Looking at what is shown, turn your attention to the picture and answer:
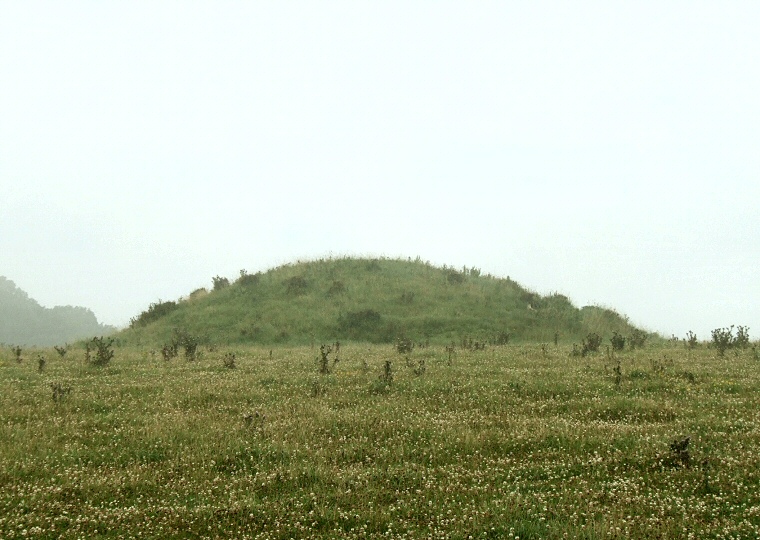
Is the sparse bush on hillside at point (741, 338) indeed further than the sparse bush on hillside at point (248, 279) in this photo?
No

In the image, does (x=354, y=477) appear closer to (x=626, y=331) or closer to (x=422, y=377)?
(x=422, y=377)

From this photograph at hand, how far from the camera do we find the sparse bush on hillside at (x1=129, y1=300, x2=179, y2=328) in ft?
135

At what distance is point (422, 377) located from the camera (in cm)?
1652

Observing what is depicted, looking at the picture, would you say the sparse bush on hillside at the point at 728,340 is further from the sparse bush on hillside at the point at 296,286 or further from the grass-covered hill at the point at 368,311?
the sparse bush on hillside at the point at 296,286

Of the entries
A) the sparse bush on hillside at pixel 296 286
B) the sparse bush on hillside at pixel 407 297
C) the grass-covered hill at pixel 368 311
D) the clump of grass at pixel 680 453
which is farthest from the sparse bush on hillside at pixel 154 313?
the clump of grass at pixel 680 453

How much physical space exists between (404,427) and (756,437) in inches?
246

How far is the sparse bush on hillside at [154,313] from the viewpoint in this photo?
4119cm

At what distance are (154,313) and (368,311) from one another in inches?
670

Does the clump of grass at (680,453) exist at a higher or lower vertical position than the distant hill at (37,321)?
lower

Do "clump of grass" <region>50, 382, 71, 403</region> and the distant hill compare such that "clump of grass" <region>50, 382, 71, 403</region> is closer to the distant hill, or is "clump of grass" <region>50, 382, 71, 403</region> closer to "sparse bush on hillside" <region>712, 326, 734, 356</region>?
"sparse bush on hillside" <region>712, 326, 734, 356</region>

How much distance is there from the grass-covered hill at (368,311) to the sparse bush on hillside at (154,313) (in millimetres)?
94

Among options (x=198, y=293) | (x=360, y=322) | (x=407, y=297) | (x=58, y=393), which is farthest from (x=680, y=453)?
(x=198, y=293)

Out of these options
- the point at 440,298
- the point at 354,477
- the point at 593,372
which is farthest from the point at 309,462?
the point at 440,298

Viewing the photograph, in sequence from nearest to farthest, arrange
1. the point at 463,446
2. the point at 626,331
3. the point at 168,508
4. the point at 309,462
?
the point at 168,508 → the point at 309,462 → the point at 463,446 → the point at 626,331
